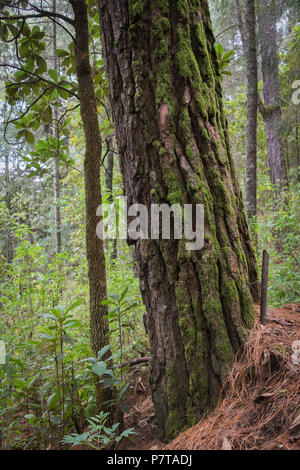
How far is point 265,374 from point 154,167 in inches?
51.8

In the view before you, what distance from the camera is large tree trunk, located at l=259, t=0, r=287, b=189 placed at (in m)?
7.34

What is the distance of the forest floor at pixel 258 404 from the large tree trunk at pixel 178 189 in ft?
0.28

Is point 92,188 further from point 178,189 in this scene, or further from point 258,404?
point 258,404

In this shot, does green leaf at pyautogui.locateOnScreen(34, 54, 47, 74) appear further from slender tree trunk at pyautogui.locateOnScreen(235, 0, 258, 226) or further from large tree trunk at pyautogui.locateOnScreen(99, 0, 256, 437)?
slender tree trunk at pyautogui.locateOnScreen(235, 0, 258, 226)

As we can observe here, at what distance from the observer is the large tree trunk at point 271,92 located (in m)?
7.34

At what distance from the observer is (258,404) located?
4.68ft

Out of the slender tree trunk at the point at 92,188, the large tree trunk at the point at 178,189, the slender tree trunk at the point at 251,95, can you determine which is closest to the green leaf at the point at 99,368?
the large tree trunk at the point at 178,189

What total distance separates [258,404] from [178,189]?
1209 mm

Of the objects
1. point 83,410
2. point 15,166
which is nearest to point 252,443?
point 83,410

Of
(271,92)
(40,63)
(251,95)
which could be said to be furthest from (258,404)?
(271,92)

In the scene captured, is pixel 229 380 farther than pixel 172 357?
No

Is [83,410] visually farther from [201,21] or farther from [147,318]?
[201,21]

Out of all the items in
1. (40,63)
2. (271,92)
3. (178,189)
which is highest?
(271,92)

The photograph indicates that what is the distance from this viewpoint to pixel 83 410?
202 cm
